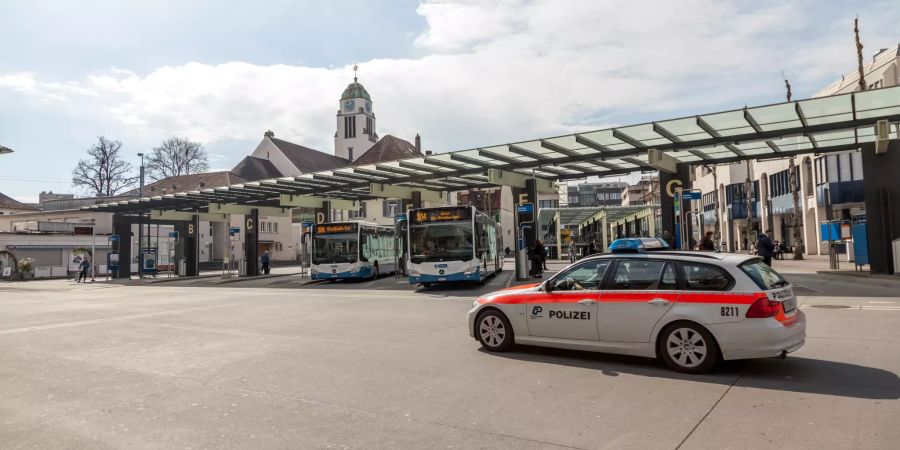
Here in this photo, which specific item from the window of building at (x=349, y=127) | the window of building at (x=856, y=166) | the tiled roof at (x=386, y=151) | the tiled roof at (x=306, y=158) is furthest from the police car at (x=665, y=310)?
the window of building at (x=349, y=127)

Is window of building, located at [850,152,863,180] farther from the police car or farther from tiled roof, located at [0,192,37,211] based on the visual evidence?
tiled roof, located at [0,192,37,211]

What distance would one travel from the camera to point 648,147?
2038cm

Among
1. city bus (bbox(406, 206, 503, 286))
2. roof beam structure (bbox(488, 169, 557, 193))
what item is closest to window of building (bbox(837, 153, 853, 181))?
roof beam structure (bbox(488, 169, 557, 193))

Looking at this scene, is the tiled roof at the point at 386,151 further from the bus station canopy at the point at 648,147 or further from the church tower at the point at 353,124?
the bus station canopy at the point at 648,147

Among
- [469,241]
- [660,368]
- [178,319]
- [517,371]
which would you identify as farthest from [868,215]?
[178,319]

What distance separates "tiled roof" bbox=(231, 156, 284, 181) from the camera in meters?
69.5

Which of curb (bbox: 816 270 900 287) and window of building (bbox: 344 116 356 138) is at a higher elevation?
window of building (bbox: 344 116 356 138)

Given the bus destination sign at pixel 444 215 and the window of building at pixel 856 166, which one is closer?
the bus destination sign at pixel 444 215

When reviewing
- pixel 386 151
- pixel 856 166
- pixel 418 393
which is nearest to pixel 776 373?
pixel 418 393

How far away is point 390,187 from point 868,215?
19.5 meters

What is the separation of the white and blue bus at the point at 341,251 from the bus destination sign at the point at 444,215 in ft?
20.1

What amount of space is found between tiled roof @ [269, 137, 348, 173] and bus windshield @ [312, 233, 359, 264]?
49.6 meters

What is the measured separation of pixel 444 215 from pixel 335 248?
760 cm

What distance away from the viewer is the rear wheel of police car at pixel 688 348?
6.29 meters
